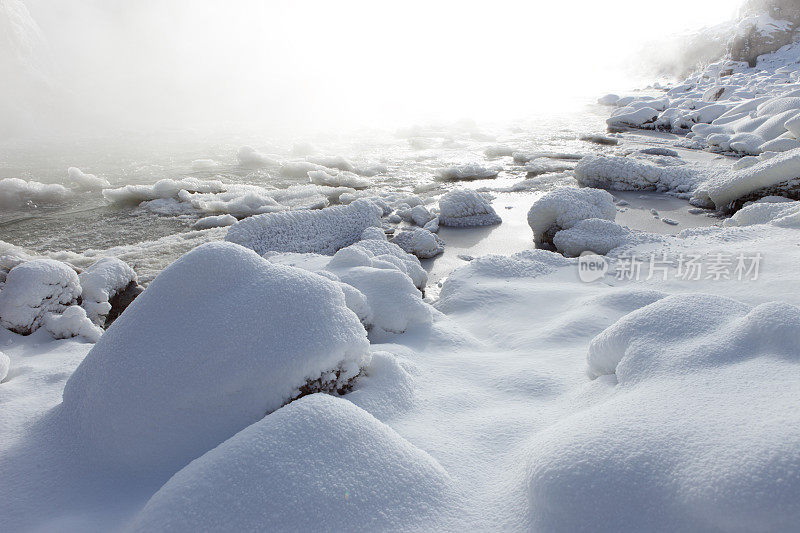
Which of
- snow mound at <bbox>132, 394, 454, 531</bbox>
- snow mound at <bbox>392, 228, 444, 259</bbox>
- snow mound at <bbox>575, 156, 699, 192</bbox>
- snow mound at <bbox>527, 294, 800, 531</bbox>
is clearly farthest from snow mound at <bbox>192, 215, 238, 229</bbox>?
snow mound at <bbox>575, 156, 699, 192</bbox>

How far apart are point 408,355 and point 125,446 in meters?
1.31

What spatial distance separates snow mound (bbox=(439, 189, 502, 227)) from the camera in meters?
5.69

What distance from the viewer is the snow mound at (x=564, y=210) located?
16.2 feet

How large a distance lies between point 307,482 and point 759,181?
645cm

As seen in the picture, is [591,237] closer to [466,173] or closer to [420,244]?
[420,244]

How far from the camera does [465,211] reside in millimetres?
5699

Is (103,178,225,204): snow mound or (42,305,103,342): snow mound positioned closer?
(42,305,103,342): snow mound

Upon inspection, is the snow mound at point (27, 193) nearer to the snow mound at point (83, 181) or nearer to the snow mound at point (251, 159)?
the snow mound at point (83, 181)

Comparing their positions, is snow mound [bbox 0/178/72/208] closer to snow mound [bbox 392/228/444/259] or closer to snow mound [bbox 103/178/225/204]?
snow mound [bbox 103/178/225/204]

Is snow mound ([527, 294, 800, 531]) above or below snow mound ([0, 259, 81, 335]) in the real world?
above

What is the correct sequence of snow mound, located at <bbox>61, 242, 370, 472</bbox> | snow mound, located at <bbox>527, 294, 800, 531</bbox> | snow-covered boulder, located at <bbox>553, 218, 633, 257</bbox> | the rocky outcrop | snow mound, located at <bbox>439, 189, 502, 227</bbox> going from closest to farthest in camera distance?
snow mound, located at <bbox>527, 294, 800, 531</bbox>, snow mound, located at <bbox>61, 242, 370, 472</bbox>, snow-covered boulder, located at <bbox>553, 218, 633, 257</bbox>, snow mound, located at <bbox>439, 189, 502, 227</bbox>, the rocky outcrop

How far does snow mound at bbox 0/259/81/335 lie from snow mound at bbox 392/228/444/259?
2.79 meters

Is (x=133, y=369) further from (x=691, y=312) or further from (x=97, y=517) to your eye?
(x=691, y=312)

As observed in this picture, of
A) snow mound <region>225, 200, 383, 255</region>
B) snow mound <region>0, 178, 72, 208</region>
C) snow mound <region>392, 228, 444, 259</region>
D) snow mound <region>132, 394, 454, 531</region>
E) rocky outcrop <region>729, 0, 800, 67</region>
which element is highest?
rocky outcrop <region>729, 0, 800, 67</region>
